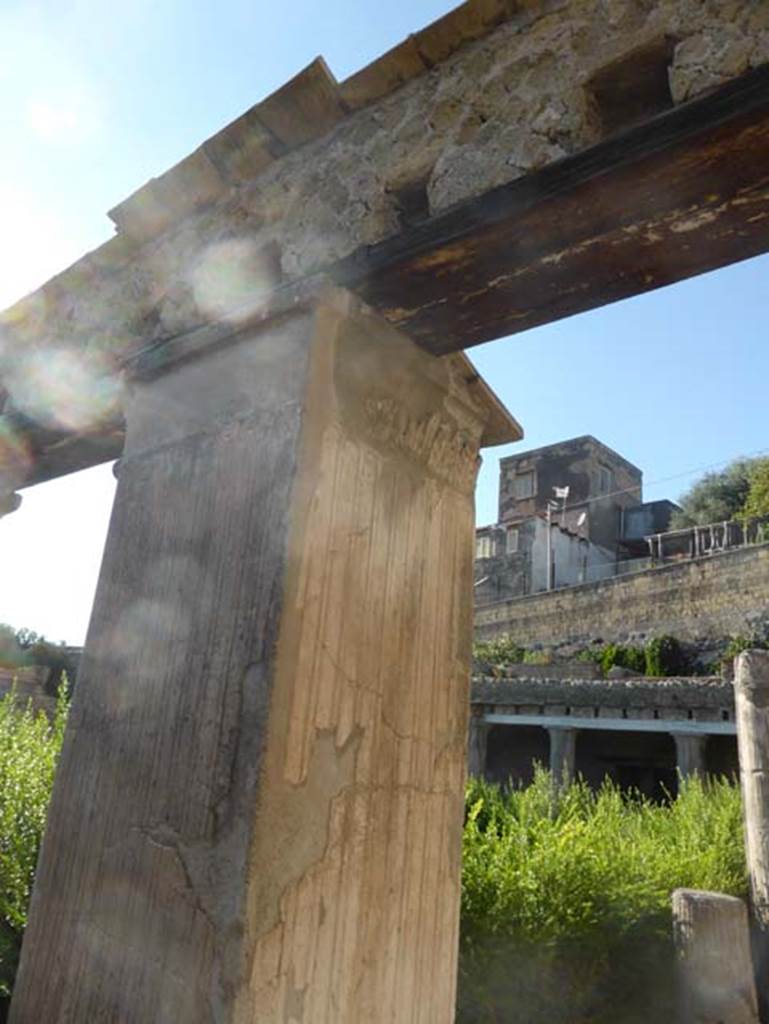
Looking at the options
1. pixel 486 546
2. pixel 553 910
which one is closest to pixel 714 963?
pixel 553 910

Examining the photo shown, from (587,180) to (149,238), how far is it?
1.55 meters

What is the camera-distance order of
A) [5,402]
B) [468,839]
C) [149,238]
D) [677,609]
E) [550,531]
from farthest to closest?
[550,531] < [677,609] < [468,839] < [5,402] < [149,238]

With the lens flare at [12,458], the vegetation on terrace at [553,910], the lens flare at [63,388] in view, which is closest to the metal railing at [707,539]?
the vegetation on terrace at [553,910]

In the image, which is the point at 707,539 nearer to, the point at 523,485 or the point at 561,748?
the point at 523,485

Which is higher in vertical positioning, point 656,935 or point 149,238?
point 149,238

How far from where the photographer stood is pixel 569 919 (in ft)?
17.8

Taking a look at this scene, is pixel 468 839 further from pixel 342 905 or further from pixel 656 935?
pixel 342 905

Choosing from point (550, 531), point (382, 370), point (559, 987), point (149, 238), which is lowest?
point (559, 987)

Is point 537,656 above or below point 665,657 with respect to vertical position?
above

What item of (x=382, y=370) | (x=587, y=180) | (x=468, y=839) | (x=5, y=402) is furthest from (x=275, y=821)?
(x=468, y=839)

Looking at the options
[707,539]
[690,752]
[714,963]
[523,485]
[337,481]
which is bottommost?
[714,963]

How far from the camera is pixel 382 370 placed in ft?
6.95

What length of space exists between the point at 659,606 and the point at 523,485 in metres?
14.7

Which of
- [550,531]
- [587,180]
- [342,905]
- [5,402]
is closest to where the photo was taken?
[587,180]
